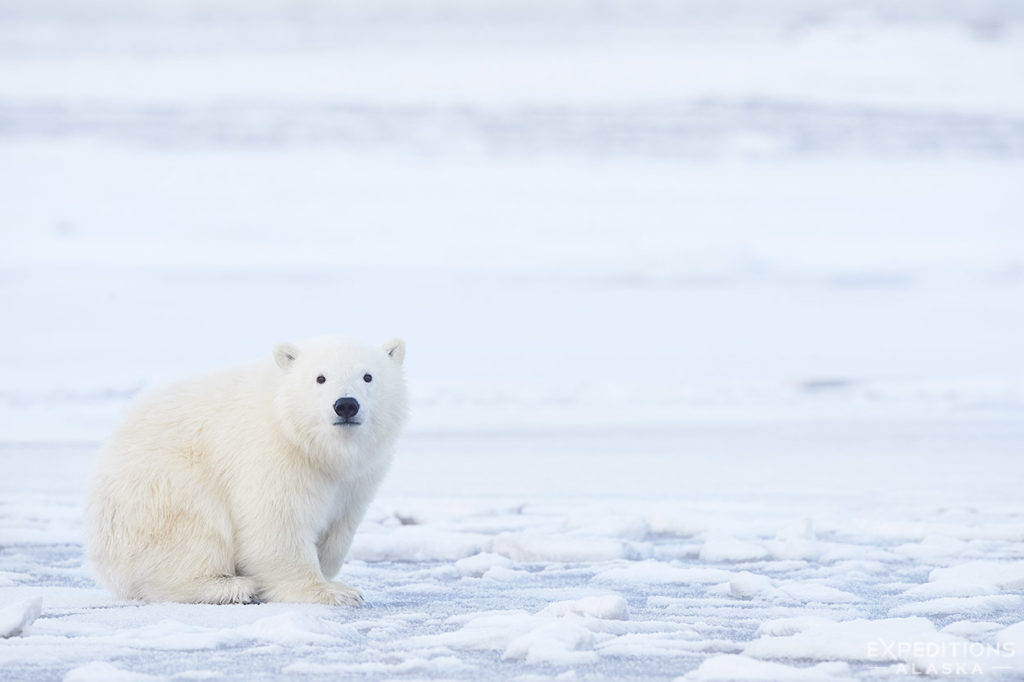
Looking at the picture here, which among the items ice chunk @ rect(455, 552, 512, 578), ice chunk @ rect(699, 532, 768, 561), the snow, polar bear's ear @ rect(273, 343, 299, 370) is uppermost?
polar bear's ear @ rect(273, 343, 299, 370)

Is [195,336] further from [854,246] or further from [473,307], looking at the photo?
[854,246]

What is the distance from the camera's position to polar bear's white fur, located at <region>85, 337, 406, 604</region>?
10.6 ft

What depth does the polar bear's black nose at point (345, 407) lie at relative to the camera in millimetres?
3166

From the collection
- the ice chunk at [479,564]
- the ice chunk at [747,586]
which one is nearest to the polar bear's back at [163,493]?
the ice chunk at [479,564]

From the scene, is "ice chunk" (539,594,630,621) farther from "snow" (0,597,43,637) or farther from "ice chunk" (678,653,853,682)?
"snow" (0,597,43,637)

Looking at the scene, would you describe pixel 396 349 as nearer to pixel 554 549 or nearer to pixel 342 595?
pixel 342 595

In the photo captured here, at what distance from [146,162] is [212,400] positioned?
2110 centimetres

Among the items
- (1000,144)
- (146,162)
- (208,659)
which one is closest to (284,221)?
(146,162)

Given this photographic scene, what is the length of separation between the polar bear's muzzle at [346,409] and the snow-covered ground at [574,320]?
466 millimetres

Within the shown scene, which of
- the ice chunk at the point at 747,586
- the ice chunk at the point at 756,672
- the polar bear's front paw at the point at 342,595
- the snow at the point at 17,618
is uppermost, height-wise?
the ice chunk at the point at 747,586

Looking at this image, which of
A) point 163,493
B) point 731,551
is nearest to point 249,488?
point 163,493

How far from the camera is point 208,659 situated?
2.58 m

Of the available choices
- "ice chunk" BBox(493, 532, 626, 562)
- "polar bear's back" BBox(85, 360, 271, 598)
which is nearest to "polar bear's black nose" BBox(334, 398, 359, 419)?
"polar bear's back" BBox(85, 360, 271, 598)

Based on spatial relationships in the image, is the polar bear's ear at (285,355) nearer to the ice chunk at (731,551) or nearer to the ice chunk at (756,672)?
the ice chunk at (756,672)
